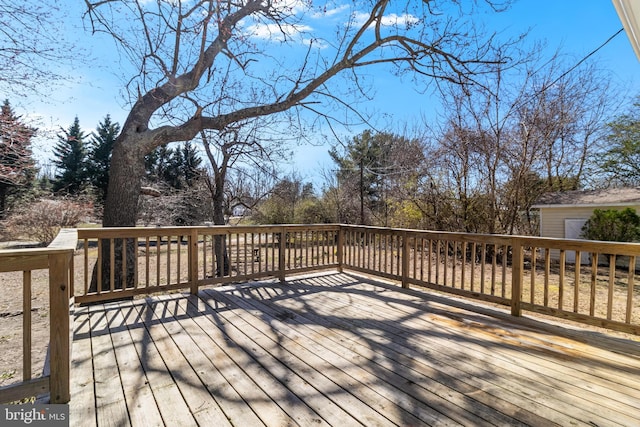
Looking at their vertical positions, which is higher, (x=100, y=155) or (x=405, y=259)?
(x=100, y=155)

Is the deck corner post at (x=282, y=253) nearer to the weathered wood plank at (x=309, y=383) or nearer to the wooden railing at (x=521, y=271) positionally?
the wooden railing at (x=521, y=271)

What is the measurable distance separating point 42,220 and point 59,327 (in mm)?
12808

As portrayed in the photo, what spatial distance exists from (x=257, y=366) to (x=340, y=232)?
338cm

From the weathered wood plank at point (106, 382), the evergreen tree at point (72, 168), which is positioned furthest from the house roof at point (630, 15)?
the evergreen tree at point (72, 168)

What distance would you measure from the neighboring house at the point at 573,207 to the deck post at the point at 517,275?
27.4 ft

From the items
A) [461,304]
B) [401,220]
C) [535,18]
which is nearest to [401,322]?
[461,304]

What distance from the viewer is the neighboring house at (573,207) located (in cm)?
925

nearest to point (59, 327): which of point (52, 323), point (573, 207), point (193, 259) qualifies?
point (52, 323)

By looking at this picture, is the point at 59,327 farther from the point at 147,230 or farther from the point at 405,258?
the point at 405,258

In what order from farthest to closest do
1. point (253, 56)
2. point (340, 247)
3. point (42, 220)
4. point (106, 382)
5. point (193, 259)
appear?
point (42, 220), point (253, 56), point (340, 247), point (193, 259), point (106, 382)

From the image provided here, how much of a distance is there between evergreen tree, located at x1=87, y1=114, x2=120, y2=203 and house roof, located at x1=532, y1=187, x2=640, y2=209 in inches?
839

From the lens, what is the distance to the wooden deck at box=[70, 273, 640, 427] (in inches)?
67.4

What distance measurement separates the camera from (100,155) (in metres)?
19.2

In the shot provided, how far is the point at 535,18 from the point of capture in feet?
18.3
